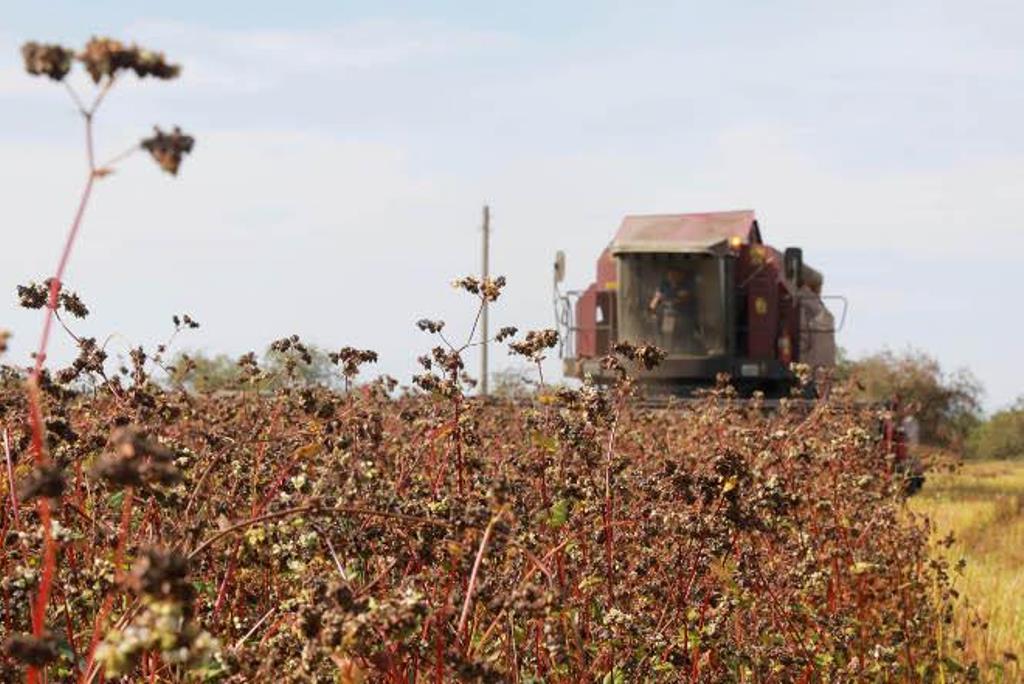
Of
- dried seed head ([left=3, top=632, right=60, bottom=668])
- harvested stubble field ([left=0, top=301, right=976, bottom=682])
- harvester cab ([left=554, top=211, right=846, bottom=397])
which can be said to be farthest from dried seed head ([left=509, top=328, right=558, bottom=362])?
harvester cab ([left=554, top=211, right=846, bottom=397])

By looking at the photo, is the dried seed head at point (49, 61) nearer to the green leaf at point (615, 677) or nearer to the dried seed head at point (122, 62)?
the dried seed head at point (122, 62)

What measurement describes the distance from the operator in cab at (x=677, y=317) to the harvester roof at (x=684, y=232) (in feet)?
1.68

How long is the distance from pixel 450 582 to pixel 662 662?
2.61 feet

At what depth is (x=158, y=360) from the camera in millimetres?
5547

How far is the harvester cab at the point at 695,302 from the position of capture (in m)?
18.5

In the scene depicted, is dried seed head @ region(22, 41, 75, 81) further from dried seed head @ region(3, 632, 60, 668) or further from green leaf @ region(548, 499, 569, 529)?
green leaf @ region(548, 499, 569, 529)

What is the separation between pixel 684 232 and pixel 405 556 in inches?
616

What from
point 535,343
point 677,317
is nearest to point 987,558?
point 677,317

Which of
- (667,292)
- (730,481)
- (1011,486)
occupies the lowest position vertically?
(1011,486)

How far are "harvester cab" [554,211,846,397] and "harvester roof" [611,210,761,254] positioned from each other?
0.04 ft

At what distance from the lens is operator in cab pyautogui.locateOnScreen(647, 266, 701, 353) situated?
18.5m

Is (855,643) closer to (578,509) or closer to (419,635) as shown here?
(578,509)

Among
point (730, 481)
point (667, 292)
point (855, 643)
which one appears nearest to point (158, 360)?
point (730, 481)

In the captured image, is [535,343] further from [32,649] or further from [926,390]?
[926,390]
